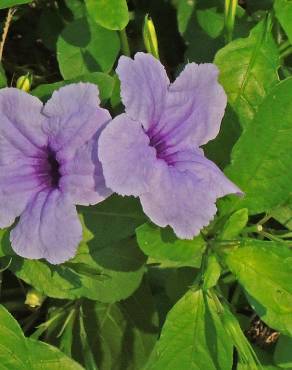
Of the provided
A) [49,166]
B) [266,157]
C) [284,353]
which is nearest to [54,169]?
[49,166]

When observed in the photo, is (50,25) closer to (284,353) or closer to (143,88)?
(143,88)

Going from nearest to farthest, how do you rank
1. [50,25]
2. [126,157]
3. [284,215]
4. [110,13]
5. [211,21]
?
[126,157], [110,13], [284,215], [211,21], [50,25]

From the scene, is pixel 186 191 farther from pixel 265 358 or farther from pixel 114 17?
pixel 265 358

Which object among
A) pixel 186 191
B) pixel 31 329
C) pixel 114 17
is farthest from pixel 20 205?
pixel 31 329

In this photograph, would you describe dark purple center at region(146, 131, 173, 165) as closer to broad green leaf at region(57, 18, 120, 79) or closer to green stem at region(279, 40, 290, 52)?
broad green leaf at region(57, 18, 120, 79)

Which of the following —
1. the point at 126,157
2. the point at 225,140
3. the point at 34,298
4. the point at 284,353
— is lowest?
the point at 284,353

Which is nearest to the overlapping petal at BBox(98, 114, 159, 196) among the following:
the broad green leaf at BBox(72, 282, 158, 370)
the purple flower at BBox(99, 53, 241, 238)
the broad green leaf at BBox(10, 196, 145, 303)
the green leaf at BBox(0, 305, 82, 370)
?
the purple flower at BBox(99, 53, 241, 238)
